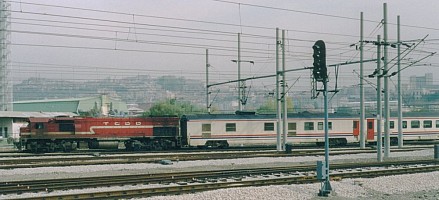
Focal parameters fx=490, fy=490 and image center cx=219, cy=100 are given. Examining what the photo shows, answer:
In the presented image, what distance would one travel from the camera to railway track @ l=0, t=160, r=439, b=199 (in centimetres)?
1666

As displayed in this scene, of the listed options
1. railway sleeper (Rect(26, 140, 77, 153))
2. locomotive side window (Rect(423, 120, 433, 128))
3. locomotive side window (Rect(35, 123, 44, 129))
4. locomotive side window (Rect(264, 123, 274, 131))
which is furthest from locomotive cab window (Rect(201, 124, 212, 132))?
locomotive side window (Rect(423, 120, 433, 128))

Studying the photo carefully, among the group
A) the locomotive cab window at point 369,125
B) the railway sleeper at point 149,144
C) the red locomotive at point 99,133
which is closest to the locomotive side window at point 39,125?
the red locomotive at point 99,133

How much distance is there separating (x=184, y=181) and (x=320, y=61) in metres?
7.13

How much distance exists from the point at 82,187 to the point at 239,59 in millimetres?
26624

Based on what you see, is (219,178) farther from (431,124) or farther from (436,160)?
(431,124)

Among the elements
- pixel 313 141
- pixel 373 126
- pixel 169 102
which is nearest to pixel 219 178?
pixel 313 141

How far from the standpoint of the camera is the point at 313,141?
41.6 metres

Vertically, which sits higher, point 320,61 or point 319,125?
point 320,61

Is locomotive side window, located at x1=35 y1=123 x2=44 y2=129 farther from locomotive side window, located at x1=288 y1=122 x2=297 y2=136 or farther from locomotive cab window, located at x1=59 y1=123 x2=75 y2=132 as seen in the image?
locomotive side window, located at x1=288 y1=122 x2=297 y2=136

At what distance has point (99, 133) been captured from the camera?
37.1 meters

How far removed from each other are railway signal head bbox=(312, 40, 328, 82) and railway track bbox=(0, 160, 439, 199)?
467cm

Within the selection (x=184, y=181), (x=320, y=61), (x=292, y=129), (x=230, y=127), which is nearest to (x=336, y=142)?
(x=292, y=129)

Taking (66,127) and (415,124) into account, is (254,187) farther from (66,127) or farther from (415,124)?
(415,124)

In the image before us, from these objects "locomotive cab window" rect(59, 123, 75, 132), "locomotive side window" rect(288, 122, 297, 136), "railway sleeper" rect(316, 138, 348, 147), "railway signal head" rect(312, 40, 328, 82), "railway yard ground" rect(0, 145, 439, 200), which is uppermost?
"railway signal head" rect(312, 40, 328, 82)
